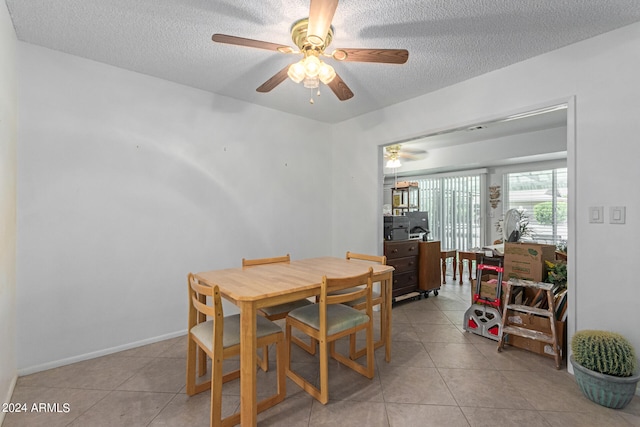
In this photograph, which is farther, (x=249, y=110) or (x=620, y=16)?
(x=249, y=110)

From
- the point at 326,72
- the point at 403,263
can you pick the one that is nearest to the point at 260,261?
the point at 326,72

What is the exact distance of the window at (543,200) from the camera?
15.1 ft

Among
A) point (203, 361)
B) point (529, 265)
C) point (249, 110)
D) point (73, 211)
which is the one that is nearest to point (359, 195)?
Answer: point (249, 110)

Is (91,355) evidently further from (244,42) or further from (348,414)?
(244,42)

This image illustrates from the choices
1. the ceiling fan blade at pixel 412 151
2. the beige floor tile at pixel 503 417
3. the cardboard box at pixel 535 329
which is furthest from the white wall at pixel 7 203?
the ceiling fan blade at pixel 412 151

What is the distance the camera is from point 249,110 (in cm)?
333

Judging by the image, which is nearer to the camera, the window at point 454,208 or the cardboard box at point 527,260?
the cardboard box at point 527,260

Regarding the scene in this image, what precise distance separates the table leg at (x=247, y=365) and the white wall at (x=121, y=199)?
5.26 ft

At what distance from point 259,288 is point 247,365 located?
40 cm

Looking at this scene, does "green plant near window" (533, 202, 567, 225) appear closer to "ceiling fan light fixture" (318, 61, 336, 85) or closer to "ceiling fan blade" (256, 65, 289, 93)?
"ceiling fan light fixture" (318, 61, 336, 85)

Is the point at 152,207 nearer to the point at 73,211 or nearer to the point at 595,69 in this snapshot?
the point at 73,211

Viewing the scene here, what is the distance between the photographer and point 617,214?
197cm

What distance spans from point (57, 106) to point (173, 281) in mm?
1684

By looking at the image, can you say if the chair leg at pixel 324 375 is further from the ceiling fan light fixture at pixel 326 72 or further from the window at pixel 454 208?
the window at pixel 454 208
